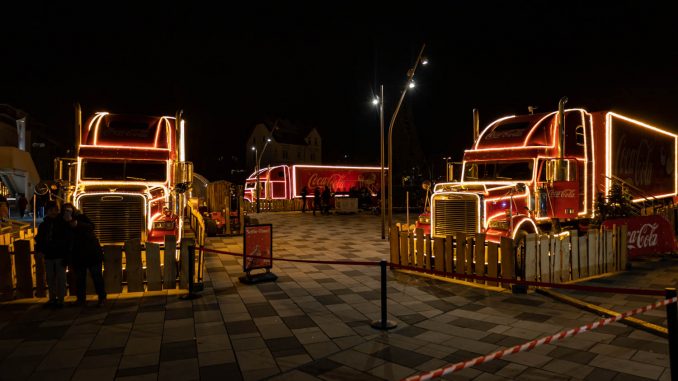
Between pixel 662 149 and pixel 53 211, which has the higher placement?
pixel 662 149

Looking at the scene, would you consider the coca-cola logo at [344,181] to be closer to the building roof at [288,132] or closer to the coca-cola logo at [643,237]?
the coca-cola logo at [643,237]

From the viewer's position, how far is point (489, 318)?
6.59 metres

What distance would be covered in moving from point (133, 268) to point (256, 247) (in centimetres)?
231

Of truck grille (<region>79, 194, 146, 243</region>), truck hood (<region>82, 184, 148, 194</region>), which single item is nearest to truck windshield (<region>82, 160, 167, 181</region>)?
truck hood (<region>82, 184, 148, 194</region>)

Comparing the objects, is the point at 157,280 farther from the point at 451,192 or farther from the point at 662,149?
the point at 662,149

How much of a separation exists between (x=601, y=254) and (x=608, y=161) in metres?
4.12

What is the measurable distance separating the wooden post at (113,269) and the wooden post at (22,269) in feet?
3.93

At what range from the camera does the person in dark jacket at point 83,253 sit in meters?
7.27

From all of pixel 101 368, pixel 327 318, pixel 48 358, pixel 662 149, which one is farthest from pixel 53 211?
pixel 662 149

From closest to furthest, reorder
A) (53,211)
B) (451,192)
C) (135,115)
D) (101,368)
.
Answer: (101,368) < (53,211) < (451,192) < (135,115)

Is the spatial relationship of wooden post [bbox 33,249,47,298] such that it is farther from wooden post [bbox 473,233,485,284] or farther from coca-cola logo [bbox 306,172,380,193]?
coca-cola logo [bbox 306,172,380,193]

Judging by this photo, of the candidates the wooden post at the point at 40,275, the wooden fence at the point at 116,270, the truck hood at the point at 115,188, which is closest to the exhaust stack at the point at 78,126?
the truck hood at the point at 115,188

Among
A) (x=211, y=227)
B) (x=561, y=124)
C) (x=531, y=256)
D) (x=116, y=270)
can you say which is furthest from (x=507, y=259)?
(x=211, y=227)

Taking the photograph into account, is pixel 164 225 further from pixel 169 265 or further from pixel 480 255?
pixel 480 255
